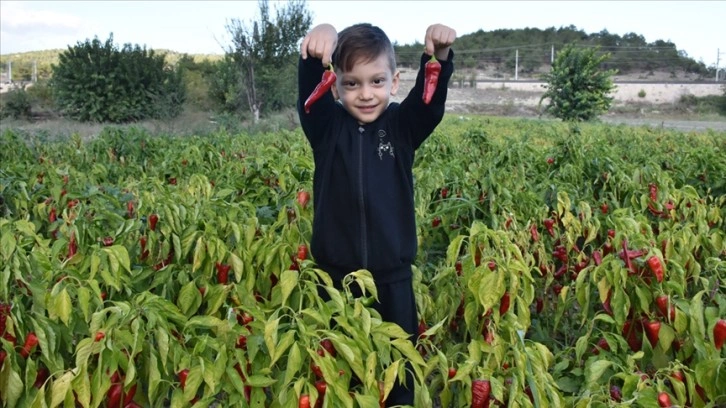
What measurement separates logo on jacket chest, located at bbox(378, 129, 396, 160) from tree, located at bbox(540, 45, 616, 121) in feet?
90.1

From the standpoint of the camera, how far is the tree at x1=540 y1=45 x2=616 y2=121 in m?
28.1

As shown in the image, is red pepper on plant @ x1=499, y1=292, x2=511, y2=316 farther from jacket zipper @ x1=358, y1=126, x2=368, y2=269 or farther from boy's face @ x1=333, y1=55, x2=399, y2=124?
boy's face @ x1=333, y1=55, x2=399, y2=124

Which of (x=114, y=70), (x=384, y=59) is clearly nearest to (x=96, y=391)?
(x=384, y=59)

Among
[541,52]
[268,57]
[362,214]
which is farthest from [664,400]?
[541,52]

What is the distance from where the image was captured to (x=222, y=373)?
1.38 metres

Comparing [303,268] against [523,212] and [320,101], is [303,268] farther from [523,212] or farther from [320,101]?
[523,212]

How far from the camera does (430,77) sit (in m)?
1.73

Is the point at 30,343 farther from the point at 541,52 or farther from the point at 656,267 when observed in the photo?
the point at 541,52

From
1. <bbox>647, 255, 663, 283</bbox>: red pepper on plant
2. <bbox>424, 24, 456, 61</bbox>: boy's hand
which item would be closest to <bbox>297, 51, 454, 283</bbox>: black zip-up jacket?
<bbox>424, 24, 456, 61</bbox>: boy's hand

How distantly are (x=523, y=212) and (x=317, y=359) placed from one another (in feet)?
5.99

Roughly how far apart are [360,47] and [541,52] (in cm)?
7372

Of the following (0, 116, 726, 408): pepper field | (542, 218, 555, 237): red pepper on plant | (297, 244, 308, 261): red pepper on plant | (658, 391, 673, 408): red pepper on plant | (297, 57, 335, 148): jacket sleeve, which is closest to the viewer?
(0, 116, 726, 408): pepper field

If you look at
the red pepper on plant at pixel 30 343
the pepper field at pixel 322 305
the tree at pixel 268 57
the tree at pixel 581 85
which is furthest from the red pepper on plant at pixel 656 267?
the tree at pixel 581 85

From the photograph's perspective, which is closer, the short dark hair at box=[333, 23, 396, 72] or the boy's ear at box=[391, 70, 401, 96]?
the short dark hair at box=[333, 23, 396, 72]
